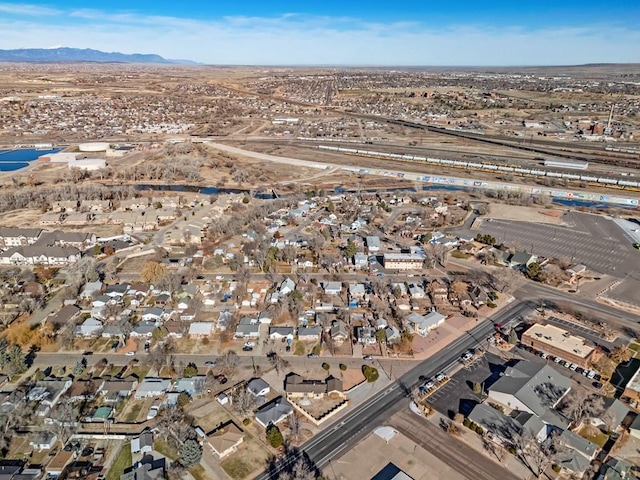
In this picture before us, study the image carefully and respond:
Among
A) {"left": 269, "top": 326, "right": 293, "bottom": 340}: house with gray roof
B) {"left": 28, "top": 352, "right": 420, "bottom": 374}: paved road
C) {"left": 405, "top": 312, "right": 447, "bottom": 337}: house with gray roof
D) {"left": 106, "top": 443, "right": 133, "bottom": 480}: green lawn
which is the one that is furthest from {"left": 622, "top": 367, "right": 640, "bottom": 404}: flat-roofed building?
{"left": 106, "top": 443, "right": 133, "bottom": 480}: green lawn

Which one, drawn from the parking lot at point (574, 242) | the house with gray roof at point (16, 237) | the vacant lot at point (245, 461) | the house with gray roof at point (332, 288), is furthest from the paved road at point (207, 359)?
the parking lot at point (574, 242)

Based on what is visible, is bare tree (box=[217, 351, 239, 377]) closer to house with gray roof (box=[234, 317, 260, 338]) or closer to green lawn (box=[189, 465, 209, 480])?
house with gray roof (box=[234, 317, 260, 338])

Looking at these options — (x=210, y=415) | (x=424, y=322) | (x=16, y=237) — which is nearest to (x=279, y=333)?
(x=210, y=415)

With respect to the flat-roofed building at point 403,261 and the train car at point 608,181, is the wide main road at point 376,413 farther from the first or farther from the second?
the train car at point 608,181

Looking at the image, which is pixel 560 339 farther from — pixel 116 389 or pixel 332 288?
pixel 116 389

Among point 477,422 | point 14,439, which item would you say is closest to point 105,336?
point 14,439

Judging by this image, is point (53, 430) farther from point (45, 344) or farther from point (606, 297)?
point (606, 297)

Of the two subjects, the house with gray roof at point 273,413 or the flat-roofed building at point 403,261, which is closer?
the house with gray roof at point 273,413
